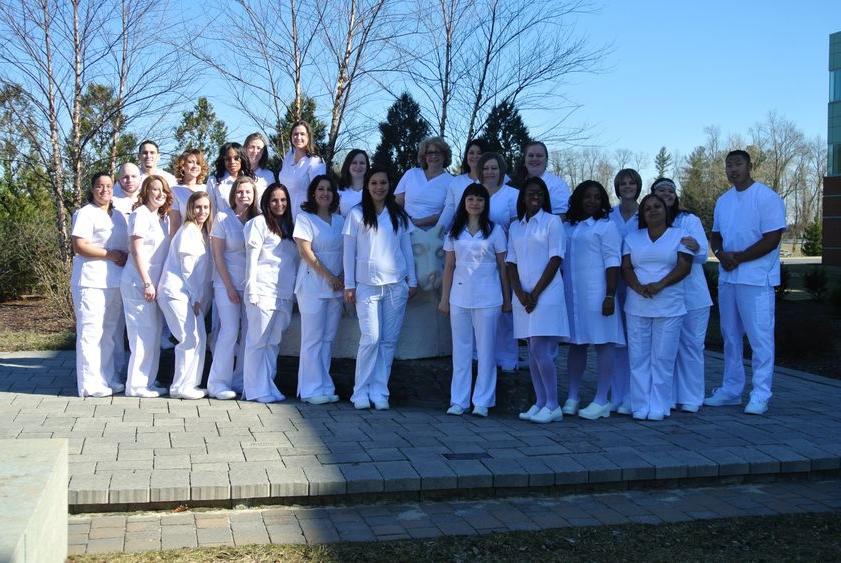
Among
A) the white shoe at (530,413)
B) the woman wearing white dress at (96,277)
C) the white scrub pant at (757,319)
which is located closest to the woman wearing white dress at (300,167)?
the woman wearing white dress at (96,277)

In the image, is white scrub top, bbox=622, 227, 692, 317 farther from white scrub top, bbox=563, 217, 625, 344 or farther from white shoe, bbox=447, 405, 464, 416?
white shoe, bbox=447, 405, 464, 416

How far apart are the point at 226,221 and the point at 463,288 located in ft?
7.63

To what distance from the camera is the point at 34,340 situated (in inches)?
506

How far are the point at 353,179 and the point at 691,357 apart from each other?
3.50m

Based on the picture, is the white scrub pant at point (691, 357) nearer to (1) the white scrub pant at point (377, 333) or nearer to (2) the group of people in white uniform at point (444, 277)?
(2) the group of people in white uniform at point (444, 277)

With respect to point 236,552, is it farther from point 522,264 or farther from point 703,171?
point 703,171

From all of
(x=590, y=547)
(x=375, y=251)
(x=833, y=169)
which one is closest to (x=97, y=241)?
(x=375, y=251)

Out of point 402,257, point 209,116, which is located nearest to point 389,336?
point 402,257

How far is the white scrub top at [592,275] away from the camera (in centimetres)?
771

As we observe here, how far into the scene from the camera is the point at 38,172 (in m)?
16.1

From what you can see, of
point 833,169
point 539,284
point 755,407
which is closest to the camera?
point 539,284

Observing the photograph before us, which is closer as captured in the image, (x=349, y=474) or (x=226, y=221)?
(x=349, y=474)

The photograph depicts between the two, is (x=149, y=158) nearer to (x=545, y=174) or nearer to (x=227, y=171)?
(x=227, y=171)

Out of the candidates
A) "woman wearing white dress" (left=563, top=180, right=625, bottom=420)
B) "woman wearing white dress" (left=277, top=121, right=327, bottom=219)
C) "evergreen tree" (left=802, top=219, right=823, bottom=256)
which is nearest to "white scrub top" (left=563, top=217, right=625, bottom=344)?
"woman wearing white dress" (left=563, top=180, right=625, bottom=420)
